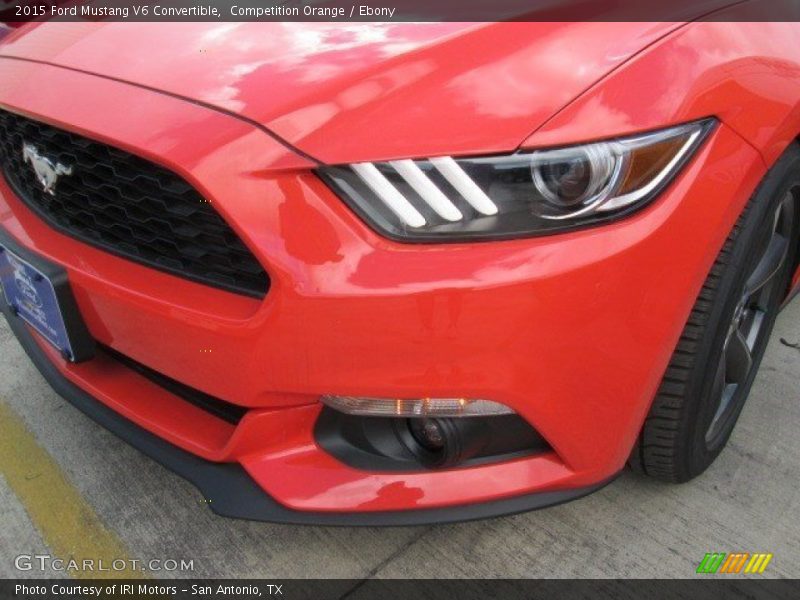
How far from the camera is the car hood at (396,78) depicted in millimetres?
1307

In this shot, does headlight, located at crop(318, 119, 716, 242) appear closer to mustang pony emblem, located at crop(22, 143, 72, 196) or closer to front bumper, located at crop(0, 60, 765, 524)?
front bumper, located at crop(0, 60, 765, 524)

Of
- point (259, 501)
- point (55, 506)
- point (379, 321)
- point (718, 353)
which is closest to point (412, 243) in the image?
point (379, 321)

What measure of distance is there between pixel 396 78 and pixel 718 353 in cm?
94

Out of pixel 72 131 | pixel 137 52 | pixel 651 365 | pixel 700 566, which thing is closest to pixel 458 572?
pixel 700 566

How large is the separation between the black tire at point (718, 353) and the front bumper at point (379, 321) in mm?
106

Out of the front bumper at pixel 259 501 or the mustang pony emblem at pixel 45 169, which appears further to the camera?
the mustang pony emblem at pixel 45 169

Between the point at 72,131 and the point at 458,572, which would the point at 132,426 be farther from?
the point at 458,572

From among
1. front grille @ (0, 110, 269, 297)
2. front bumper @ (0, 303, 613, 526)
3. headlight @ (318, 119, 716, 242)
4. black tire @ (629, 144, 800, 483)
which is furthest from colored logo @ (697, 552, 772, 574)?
front grille @ (0, 110, 269, 297)

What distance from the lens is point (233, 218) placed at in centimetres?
131

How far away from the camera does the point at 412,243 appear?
1289 mm

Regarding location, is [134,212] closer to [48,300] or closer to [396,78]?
[48,300]

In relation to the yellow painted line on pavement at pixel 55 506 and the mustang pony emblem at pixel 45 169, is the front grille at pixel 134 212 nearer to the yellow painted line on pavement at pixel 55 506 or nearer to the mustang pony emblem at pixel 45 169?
the mustang pony emblem at pixel 45 169

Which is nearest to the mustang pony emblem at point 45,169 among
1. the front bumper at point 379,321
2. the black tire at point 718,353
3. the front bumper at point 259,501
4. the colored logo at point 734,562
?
the front bumper at point 379,321

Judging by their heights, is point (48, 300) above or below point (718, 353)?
above
